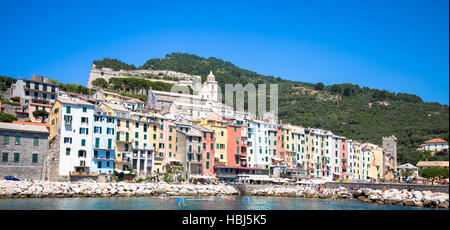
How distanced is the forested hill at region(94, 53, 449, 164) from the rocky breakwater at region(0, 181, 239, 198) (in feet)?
191

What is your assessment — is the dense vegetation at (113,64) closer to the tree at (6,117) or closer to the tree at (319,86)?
the tree at (319,86)

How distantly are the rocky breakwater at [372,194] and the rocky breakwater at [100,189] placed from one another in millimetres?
6547

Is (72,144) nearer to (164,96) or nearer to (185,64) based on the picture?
(164,96)

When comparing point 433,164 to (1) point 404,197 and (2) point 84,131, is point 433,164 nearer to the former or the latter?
(1) point 404,197

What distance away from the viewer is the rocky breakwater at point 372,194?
4755 cm

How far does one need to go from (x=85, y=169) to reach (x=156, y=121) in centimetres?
1185

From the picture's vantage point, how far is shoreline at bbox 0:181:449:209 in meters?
40.8

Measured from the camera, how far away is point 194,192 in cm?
5047

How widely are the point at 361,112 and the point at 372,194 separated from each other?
7736 cm

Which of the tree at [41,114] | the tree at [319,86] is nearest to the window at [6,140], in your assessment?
the tree at [41,114]

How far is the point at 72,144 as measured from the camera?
4947 centimetres

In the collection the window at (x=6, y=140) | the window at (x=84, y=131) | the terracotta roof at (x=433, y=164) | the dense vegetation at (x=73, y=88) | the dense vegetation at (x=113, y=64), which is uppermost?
the dense vegetation at (x=113, y=64)

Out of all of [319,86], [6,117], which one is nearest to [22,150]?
[6,117]

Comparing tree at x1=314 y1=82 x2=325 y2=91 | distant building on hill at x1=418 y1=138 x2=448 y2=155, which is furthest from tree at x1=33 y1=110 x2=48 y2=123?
tree at x1=314 y1=82 x2=325 y2=91
